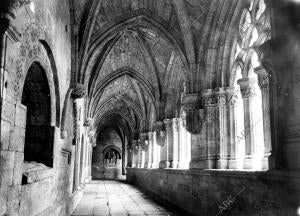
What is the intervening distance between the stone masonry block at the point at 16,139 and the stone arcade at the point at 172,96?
22mm

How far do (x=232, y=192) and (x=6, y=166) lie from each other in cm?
449

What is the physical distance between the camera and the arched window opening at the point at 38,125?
5520 mm

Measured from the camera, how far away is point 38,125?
5586 millimetres

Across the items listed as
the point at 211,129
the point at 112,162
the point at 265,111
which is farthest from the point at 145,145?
the point at 112,162

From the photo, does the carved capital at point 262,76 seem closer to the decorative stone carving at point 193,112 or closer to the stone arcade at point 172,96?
the stone arcade at point 172,96

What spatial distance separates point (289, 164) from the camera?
4.36 m

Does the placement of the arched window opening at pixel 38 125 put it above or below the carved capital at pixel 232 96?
below

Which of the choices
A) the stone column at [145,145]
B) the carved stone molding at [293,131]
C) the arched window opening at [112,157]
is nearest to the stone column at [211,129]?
the carved stone molding at [293,131]

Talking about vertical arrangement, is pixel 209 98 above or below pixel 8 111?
above

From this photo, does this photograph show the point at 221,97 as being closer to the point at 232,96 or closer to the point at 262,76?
the point at 232,96

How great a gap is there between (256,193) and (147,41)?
30.5 feet

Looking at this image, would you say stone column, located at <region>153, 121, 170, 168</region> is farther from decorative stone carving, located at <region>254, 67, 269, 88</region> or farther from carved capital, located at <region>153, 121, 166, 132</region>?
decorative stone carving, located at <region>254, 67, 269, 88</region>

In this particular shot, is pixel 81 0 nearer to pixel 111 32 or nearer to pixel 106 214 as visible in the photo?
pixel 111 32

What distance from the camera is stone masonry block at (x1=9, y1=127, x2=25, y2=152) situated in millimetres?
3441
